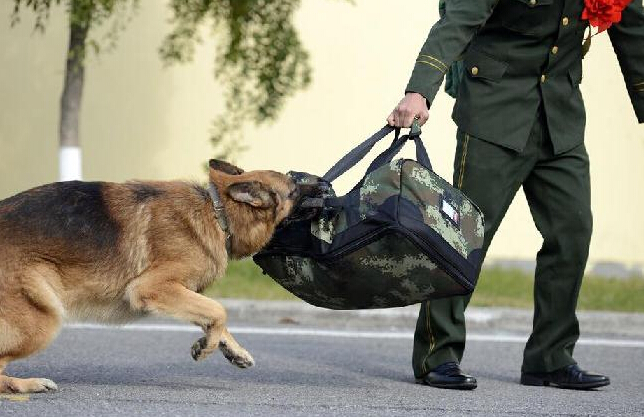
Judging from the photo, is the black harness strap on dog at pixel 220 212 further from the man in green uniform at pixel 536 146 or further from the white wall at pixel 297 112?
the white wall at pixel 297 112

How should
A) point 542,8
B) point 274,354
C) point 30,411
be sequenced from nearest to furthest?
point 30,411
point 542,8
point 274,354

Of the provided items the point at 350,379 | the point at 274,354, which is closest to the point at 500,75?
the point at 350,379

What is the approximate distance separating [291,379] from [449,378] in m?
0.77

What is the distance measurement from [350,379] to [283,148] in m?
5.83

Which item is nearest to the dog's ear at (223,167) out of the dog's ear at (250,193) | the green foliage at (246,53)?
the dog's ear at (250,193)

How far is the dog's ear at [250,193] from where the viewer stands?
531 cm

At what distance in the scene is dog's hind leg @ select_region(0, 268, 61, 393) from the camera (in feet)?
16.2

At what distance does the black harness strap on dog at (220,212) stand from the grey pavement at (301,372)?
2.25ft

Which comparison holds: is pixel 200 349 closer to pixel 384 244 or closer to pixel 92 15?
pixel 384 244

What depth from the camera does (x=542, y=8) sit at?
225 inches

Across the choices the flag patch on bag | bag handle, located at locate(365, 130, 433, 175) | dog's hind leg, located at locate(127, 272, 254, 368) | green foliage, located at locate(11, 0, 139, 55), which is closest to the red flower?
bag handle, located at locate(365, 130, 433, 175)

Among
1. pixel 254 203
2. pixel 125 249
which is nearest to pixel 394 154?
pixel 254 203

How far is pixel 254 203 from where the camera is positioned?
209 inches

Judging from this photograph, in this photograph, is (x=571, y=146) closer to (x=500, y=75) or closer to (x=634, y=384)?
(x=500, y=75)
